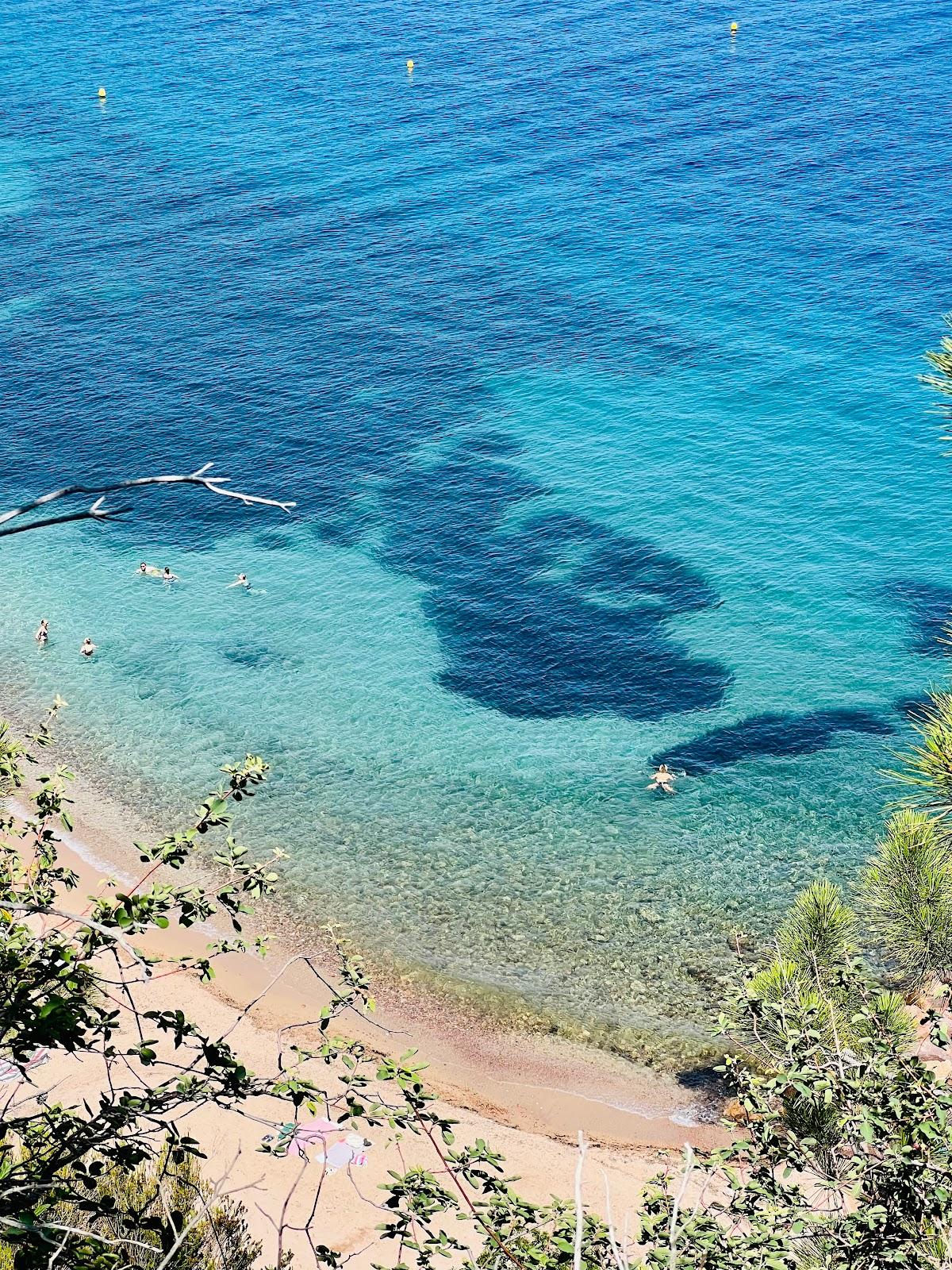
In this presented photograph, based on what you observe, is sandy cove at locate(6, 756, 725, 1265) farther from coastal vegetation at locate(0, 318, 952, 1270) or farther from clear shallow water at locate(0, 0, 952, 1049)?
coastal vegetation at locate(0, 318, 952, 1270)

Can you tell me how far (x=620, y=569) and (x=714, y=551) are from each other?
296 centimetres

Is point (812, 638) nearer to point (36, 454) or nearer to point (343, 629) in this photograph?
point (343, 629)

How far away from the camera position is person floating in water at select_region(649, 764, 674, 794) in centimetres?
2655

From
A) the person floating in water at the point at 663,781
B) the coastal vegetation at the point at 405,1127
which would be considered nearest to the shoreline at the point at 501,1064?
the coastal vegetation at the point at 405,1127

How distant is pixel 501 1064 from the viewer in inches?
796

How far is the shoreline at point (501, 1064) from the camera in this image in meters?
19.0

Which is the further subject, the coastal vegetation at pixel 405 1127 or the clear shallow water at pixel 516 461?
the clear shallow water at pixel 516 461

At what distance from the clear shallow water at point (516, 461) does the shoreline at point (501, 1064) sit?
0.91 metres

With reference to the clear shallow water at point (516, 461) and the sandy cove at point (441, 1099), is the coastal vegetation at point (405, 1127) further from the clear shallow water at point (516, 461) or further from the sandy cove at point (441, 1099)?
the clear shallow water at point (516, 461)

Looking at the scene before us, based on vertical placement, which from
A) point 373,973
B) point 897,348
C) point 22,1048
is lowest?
point 373,973

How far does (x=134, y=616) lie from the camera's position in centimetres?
3362

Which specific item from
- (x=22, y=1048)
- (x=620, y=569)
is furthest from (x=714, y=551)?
(x=22, y=1048)

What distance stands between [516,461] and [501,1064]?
2333cm

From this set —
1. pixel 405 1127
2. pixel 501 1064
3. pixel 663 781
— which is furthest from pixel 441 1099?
pixel 405 1127
